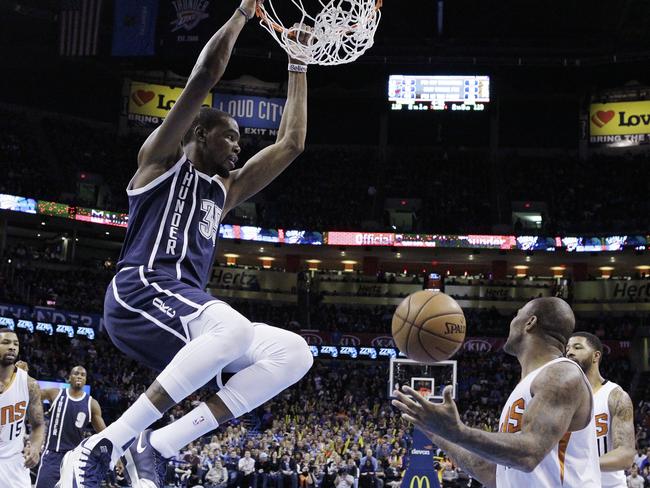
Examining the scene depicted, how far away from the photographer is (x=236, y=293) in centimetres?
3975

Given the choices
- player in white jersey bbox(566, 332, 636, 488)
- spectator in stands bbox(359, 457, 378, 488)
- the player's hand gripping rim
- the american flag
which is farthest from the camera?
the american flag

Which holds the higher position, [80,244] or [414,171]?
[414,171]

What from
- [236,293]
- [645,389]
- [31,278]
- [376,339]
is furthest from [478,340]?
[31,278]

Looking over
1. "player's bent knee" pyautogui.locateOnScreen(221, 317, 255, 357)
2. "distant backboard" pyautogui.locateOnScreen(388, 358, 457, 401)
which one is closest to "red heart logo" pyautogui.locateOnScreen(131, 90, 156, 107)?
"distant backboard" pyautogui.locateOnScreen(388, 358, 457, 401)

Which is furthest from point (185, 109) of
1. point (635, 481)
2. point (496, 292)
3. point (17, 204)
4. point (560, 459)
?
point (496, 292)

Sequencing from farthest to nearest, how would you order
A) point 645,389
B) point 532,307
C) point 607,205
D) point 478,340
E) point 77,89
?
point 77,89 → point 607,205 → point 478,340 → point 645,389 → point 532,307

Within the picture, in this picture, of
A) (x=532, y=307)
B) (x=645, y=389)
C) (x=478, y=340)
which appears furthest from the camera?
(x=478, y=340)

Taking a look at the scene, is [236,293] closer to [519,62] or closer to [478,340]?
[478,340]

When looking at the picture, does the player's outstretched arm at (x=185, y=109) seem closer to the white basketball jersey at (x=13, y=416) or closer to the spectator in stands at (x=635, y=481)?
the white basketball jersey at (x=13, y=416)

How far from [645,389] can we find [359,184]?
15643 millimetres

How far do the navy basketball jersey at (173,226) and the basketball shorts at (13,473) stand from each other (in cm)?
505

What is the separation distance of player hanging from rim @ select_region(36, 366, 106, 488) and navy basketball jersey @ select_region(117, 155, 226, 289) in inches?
269

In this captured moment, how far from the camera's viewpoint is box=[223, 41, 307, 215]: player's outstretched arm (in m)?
4.80

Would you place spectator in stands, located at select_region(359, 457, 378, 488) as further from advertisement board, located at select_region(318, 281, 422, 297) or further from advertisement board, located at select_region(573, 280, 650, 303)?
advertisement board, located at select_region(573, 280, 650, 303)
